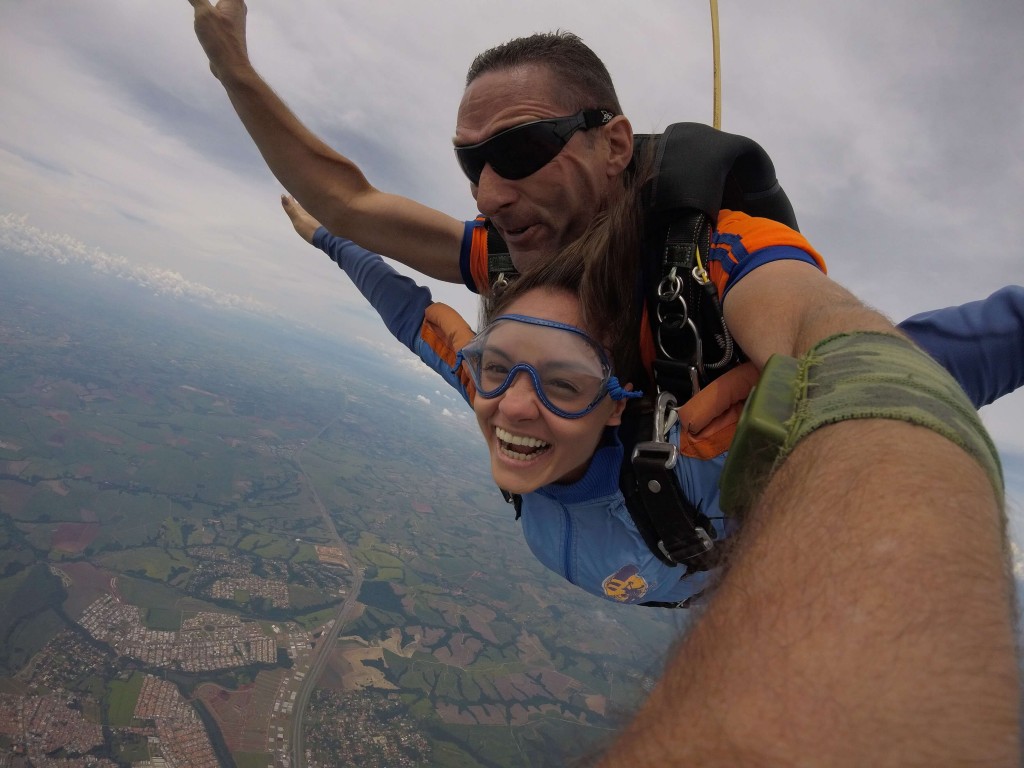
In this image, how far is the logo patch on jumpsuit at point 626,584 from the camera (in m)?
1.98

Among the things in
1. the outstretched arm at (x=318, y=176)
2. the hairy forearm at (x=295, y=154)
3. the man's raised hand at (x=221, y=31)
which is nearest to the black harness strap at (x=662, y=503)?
the outstretched arm at (x=318, y=176)

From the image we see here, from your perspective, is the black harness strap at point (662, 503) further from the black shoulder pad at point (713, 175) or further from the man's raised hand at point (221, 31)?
the man's raised hand at point (221, 31)

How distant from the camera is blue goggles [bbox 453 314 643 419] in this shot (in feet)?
5.48

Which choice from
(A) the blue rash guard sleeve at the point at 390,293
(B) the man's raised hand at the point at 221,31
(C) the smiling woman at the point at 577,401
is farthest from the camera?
(A) the blue rash guard sleeve at the point at 390,293

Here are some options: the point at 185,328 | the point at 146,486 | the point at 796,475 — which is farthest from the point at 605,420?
the point at 185,328

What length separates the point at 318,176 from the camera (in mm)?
2469

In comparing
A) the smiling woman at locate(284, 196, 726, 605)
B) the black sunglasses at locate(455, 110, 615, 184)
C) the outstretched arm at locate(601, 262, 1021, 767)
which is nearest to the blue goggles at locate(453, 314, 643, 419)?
the smiling woman at locate(284, 196, 726, 605)

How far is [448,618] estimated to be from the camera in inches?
1058

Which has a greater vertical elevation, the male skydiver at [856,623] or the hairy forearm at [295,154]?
the hairy forearm at [295,154]

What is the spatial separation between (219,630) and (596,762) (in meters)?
27.6

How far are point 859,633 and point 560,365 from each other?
132 centimetres

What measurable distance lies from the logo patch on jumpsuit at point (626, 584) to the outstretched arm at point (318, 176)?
1809 mm

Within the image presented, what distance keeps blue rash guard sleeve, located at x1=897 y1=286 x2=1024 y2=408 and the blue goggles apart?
Answer: 102cm

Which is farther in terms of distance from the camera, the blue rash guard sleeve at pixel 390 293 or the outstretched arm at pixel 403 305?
the blue rash guard sleeve at pixel 390 293
